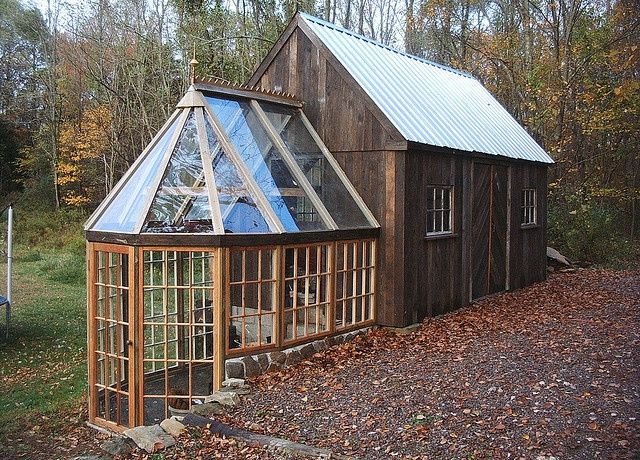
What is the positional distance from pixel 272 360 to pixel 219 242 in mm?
1530

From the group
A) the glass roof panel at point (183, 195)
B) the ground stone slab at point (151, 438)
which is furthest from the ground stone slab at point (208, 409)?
the glass roof panel at point (183, 195)

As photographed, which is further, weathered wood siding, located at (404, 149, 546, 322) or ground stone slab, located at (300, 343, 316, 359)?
weathered wood siding, located at (404, 149, 546, 322)

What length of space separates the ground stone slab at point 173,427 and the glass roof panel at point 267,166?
2.55m

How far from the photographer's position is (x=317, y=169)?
8.87 meters

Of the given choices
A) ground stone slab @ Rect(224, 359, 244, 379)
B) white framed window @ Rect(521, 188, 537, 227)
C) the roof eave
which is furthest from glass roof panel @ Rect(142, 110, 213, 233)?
white framed window @ Rect(521, 188, 537, 227)

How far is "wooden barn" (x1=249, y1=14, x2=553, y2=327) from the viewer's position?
8.81m

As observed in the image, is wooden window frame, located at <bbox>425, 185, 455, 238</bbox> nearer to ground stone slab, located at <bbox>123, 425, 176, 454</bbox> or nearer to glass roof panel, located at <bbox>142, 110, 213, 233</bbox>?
glass roof panel, located at <bbox>142, 110, 213, 233</bbox>

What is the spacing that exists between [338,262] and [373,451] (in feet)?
12.4

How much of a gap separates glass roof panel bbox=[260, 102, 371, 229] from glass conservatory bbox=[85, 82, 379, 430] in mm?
21

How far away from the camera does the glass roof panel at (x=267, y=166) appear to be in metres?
7.57

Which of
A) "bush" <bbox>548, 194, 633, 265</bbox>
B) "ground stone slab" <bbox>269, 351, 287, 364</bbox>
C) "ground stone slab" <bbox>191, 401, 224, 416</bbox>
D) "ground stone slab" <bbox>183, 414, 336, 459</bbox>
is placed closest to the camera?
"ground stone slab" <bbox>183, 414, 336, 459</bbox>

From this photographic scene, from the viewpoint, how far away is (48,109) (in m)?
23.8

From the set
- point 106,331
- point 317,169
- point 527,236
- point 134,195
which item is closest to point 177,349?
point 106,331

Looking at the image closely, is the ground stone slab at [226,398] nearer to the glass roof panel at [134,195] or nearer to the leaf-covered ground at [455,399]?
the leaf-covered ground at [455,399]
